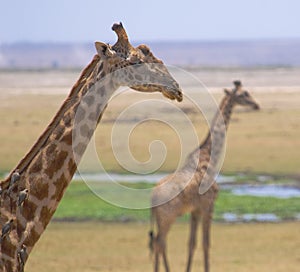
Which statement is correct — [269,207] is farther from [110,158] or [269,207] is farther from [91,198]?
[110,158]

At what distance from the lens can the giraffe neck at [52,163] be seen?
18.4 feet

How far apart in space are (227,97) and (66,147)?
31.2 ft

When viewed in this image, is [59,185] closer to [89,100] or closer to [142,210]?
[89,100]

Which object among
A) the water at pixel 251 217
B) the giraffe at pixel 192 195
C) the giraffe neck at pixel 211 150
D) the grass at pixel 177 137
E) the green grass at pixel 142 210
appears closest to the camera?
the giraffe at pixel 192 195

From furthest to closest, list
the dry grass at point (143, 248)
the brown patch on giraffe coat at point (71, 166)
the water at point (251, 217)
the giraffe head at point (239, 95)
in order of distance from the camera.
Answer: the water at point (251, 217)
the giraffe head at point (239, 95)
the dry grass at point (143, 248)
the brown patch on giraffe coat at point (71, 166)

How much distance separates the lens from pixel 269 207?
20953mm

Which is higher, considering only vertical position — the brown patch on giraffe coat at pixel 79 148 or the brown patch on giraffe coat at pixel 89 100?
the brown patch on giraffe coat at pixel 89 100

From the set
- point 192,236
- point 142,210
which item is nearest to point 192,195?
Answer: point 192,236

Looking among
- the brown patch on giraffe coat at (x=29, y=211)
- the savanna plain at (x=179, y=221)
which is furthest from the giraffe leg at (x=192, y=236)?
the brown patch on giraffe coat at (x=29, y=211)

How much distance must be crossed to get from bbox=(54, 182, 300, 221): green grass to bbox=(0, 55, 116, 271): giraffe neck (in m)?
14.2

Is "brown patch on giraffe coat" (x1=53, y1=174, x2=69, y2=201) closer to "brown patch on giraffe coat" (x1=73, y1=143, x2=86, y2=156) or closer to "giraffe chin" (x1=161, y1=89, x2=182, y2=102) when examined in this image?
"brown patch on giraffe coat" (x1=73, y1=143, x2=86, y2=156)

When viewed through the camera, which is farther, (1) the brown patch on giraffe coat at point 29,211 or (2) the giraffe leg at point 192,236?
(2) the giraffe leg at point 192,236

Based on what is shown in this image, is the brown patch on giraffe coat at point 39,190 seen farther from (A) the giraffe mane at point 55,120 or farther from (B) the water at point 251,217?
(B) the water at point 251,217

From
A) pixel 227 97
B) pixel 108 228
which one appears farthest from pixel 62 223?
pixel 227 97
